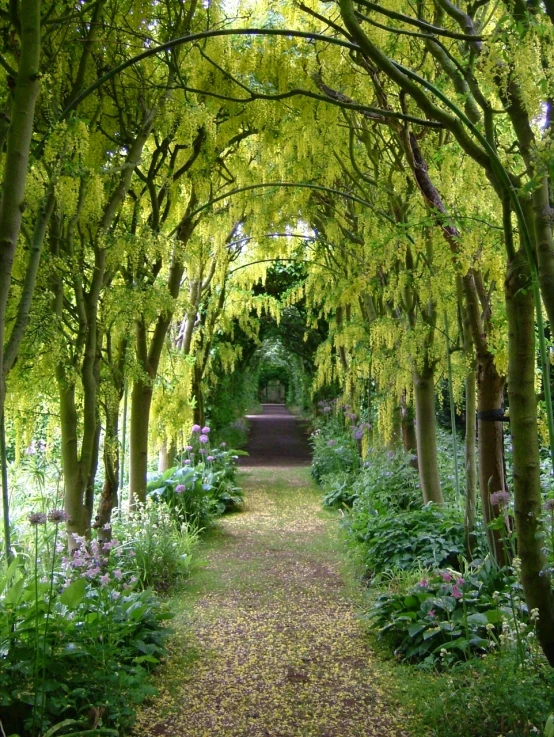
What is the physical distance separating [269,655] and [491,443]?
5.88 feet

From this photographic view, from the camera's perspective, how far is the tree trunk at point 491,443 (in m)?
3.85

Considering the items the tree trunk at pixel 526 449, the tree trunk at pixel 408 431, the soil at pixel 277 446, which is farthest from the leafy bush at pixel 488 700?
the soil at pixel 277 446

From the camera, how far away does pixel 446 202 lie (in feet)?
14.4

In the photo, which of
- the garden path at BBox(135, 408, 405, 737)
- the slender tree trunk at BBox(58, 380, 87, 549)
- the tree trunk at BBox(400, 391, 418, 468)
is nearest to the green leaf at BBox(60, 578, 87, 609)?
the garden path at BBox(135, 408, 405, 737)

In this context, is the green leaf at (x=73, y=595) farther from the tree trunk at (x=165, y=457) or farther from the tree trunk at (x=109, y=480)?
the tree trunk at (x=165, y=457)

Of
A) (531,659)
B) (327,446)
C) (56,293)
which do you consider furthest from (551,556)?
(327,446)

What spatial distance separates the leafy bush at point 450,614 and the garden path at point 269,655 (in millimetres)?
257

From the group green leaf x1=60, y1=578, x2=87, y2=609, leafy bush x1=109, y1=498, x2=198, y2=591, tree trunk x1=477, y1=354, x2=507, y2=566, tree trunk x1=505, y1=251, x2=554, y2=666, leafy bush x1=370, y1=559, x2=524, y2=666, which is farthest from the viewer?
leafy bush x1=109, y1=498, x2=198, y2=591

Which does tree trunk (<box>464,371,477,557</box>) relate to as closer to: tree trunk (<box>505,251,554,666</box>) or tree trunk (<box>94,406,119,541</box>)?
tree trunk (<box>505,251,554,666</box>)

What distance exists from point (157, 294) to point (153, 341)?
1.33 meters

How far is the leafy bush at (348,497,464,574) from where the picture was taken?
15.3ft

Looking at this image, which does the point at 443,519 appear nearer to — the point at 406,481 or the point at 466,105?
the point at 406,481

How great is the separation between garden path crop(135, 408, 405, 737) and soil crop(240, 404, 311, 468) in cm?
836

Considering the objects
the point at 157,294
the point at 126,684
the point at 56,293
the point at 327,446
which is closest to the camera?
the point at 126,684
